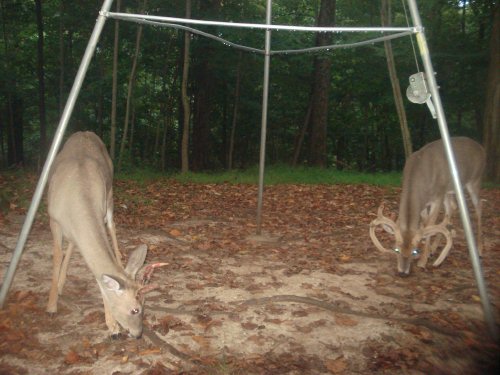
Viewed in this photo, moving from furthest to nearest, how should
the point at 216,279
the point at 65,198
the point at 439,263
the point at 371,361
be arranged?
the point at 439,263 → the point at 216,279 → the point at 65,198 → the point at 371,361

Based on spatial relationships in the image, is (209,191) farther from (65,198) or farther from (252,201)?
(65,198)

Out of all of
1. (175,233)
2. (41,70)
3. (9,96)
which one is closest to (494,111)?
(175,233)

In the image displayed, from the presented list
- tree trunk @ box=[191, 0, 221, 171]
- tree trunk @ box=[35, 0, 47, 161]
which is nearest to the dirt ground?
tree trunk @ box=[35, 0, 47, 161]

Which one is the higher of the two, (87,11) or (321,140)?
(87,11)

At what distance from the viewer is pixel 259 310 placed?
14.9 ft

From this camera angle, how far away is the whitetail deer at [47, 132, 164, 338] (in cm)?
379

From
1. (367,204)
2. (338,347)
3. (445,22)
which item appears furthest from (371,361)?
(445,22)

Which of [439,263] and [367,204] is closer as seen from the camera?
[439,263]

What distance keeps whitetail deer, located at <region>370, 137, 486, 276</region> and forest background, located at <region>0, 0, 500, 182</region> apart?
17.8ft

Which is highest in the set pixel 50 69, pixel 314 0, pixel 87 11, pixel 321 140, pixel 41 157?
pixel 314 0

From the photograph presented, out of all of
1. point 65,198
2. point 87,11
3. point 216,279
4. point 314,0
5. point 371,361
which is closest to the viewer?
point 371,361

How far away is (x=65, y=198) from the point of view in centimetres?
428

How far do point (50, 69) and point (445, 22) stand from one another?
740 inches

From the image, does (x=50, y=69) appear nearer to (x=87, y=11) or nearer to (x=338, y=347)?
(x=87, y=11)
